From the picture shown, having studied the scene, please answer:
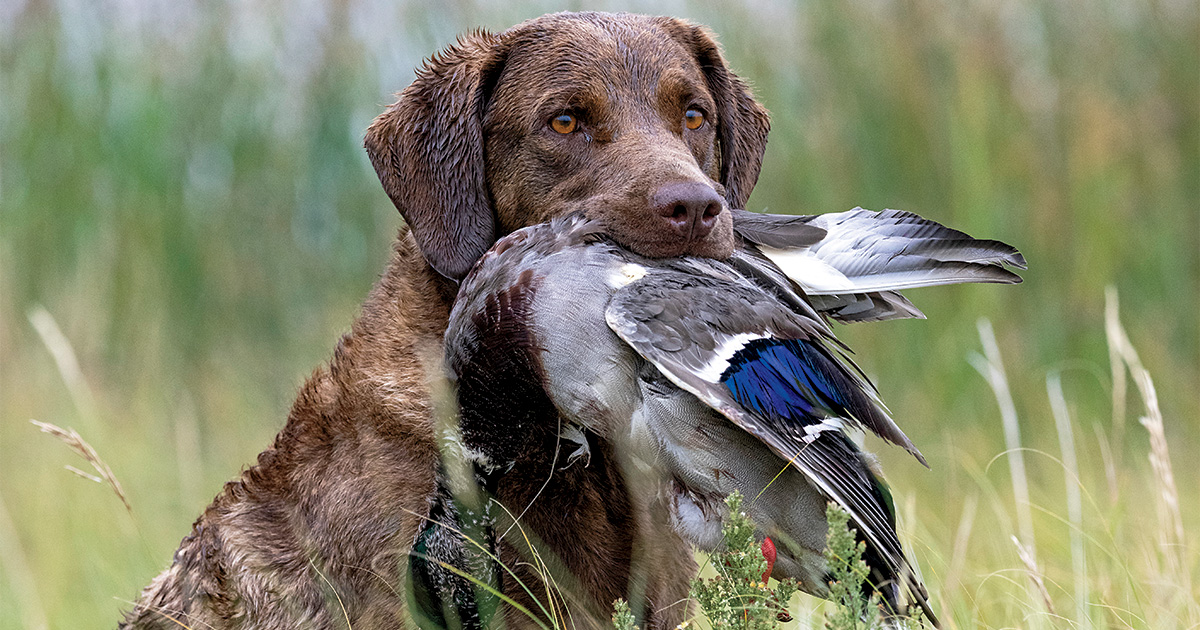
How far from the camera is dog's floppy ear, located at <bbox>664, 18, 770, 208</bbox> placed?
12.8 feet

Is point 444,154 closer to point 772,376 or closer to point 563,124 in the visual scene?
point 563,124

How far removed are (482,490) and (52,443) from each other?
448 cm

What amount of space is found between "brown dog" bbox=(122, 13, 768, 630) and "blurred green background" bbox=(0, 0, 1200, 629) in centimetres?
287

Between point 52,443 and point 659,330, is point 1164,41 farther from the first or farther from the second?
point 52,443

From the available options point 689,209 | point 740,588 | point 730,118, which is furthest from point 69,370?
point 740,588

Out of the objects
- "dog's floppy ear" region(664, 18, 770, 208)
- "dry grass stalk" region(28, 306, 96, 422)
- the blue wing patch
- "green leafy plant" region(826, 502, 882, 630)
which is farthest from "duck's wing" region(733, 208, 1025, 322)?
"dry grass stalk" region(28, 306, 96, 422)

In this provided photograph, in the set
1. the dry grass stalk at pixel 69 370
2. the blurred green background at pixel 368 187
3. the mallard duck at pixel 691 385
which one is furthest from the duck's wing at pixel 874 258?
the blurred green background at pixel 368 187

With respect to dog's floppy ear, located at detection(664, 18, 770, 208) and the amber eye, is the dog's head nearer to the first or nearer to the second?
the amber eye

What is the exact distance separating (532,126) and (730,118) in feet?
2.39

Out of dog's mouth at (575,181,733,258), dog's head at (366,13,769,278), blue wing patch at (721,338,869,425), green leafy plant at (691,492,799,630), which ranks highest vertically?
dog's head at (366,13,769,278)

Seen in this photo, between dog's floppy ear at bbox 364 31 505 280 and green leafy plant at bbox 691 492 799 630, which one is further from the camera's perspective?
dog's floppy ear at bbox 364 31 505 280

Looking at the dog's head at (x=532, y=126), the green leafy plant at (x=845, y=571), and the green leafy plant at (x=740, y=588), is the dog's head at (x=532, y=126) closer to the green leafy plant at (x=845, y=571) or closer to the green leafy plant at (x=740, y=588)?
the green leafy plant at (x=740, y=588)

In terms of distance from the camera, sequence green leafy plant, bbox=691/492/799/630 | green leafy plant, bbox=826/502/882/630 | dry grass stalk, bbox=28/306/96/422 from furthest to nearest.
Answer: dry grass stalk, bbox=28/306/96/422 < green leafy plant, bbox=691/492/799/630 < green leafy plant, bbox=826/502/882/630

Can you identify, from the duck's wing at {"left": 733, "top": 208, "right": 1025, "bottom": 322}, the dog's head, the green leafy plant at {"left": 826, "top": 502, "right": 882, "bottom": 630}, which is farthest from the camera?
the dog's head
